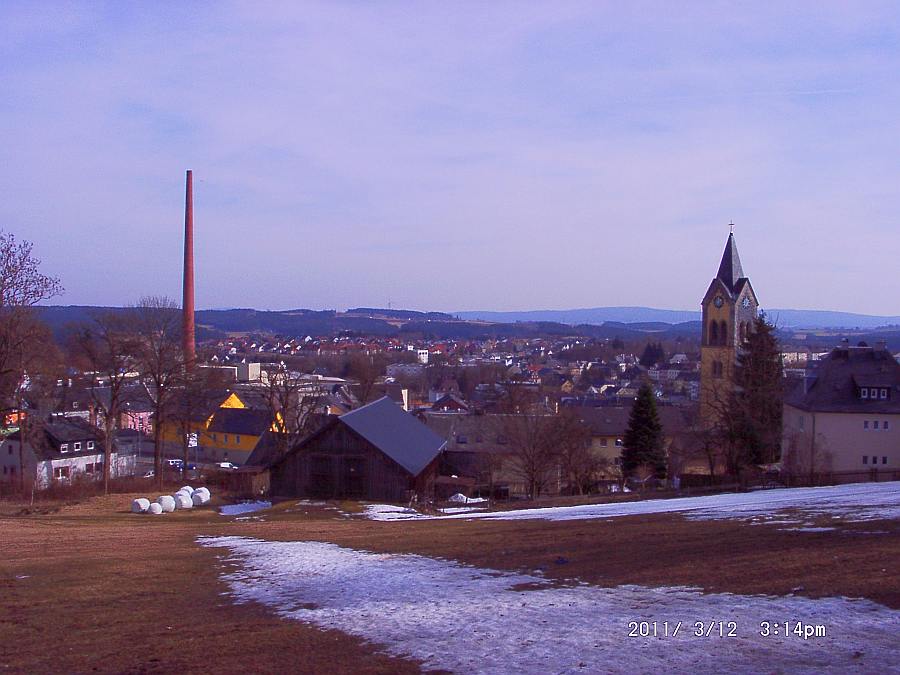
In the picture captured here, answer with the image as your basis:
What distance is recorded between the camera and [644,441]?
50.8 m

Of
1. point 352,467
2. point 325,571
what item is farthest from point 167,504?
point 325,571

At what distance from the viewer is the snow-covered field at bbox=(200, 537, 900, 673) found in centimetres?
867

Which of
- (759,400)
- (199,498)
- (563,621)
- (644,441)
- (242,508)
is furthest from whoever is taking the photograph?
(644,441)

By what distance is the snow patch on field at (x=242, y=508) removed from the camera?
116 feet

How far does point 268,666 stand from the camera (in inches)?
363

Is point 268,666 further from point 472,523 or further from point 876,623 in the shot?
point 472,523

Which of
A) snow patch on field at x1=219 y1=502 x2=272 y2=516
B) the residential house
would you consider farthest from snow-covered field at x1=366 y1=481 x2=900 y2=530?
the residential house

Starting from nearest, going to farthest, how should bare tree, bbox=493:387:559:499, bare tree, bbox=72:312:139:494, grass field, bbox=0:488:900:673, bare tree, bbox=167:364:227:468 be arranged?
1. grass field, bbox=0:488:900:673
2. bare tree, bbox=493:387:559:499
3. bare tree, bbox=72:312:139:494
4. bare tree, bbox=167:364:227:468

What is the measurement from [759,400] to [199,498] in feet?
92.4

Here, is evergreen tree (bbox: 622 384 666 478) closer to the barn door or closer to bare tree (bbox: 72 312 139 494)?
the barn door

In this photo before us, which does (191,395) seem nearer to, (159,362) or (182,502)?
(159,362)

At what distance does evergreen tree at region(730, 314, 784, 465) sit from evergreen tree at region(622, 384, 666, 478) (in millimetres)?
5379

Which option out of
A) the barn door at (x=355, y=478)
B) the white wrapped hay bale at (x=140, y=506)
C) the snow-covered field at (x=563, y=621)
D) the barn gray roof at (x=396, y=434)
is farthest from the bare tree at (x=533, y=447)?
the snow-covered field at (x=563, y=621)

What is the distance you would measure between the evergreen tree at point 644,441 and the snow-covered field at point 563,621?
1487 inches
